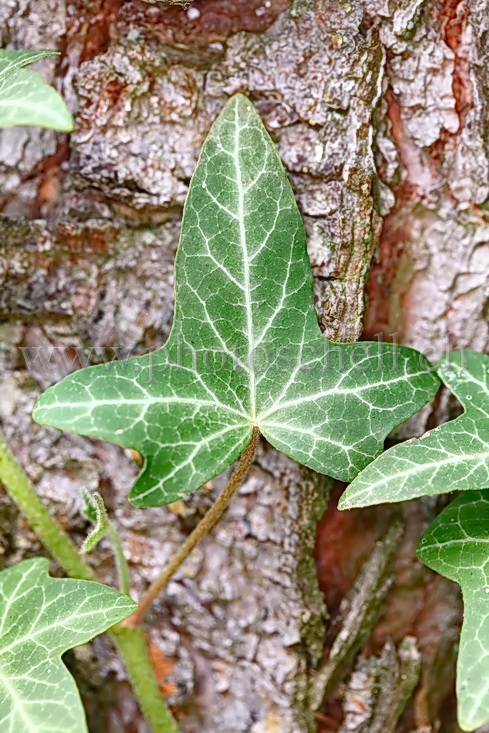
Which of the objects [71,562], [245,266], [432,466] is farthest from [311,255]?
[71,562]

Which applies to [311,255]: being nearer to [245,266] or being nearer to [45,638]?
[245,266]

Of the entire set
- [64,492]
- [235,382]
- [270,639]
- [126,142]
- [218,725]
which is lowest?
[218,725]

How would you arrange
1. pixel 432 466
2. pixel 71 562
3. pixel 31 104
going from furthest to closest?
1. pixel 71 562
2. pixel 432 466
3. pixel 31 104

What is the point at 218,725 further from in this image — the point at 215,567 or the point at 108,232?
the point at 108,232

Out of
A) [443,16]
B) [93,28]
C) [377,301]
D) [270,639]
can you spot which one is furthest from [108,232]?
[270,639]

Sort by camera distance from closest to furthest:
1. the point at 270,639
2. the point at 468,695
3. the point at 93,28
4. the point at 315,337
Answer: the point at 468,695
the point at 315,337
the point at 93,28
the point at 270,639

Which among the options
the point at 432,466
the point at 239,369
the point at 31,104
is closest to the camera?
the point at 31,104

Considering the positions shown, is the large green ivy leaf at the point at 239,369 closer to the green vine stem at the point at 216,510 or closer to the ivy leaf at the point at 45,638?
the green vine stem at the point at 216,510
